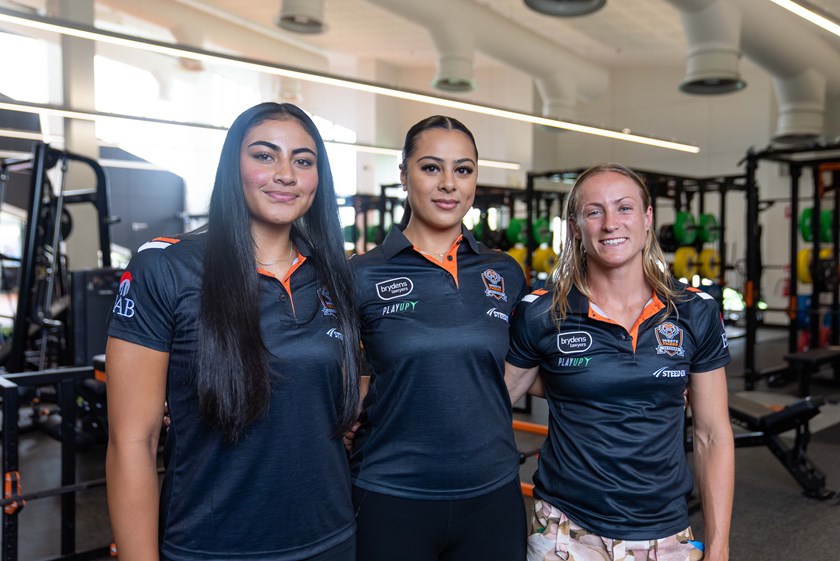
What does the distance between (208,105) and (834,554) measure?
13319 mm

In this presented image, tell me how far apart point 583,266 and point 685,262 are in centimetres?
691

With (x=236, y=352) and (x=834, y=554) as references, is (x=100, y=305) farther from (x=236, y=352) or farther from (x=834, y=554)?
(x=834, y=554)

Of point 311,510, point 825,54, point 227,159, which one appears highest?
point 825,54


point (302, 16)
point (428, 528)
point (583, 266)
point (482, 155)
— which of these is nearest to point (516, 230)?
point (302, 16)

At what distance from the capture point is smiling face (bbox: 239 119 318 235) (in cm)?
134

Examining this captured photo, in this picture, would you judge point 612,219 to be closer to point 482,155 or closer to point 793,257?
point 793,257

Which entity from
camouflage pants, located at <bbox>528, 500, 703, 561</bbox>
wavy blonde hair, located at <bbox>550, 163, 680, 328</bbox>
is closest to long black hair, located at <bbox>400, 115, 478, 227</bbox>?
wavy blonde hair, located at <bbox>550, 163, 680, 328</bbox>

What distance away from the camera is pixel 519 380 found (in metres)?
1.71

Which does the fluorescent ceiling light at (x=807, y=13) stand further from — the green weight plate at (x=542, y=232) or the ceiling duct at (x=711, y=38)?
the green weight plate at (x=542, y=232)

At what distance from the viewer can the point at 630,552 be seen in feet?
4.81

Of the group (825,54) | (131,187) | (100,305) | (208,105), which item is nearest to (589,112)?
(825,54)

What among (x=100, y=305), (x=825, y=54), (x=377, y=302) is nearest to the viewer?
(x=377, y=302)

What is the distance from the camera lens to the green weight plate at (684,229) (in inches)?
316

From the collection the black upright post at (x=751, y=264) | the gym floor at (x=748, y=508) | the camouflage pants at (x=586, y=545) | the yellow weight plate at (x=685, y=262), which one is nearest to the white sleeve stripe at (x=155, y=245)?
the camouflage pants at (x=586, y=545)
